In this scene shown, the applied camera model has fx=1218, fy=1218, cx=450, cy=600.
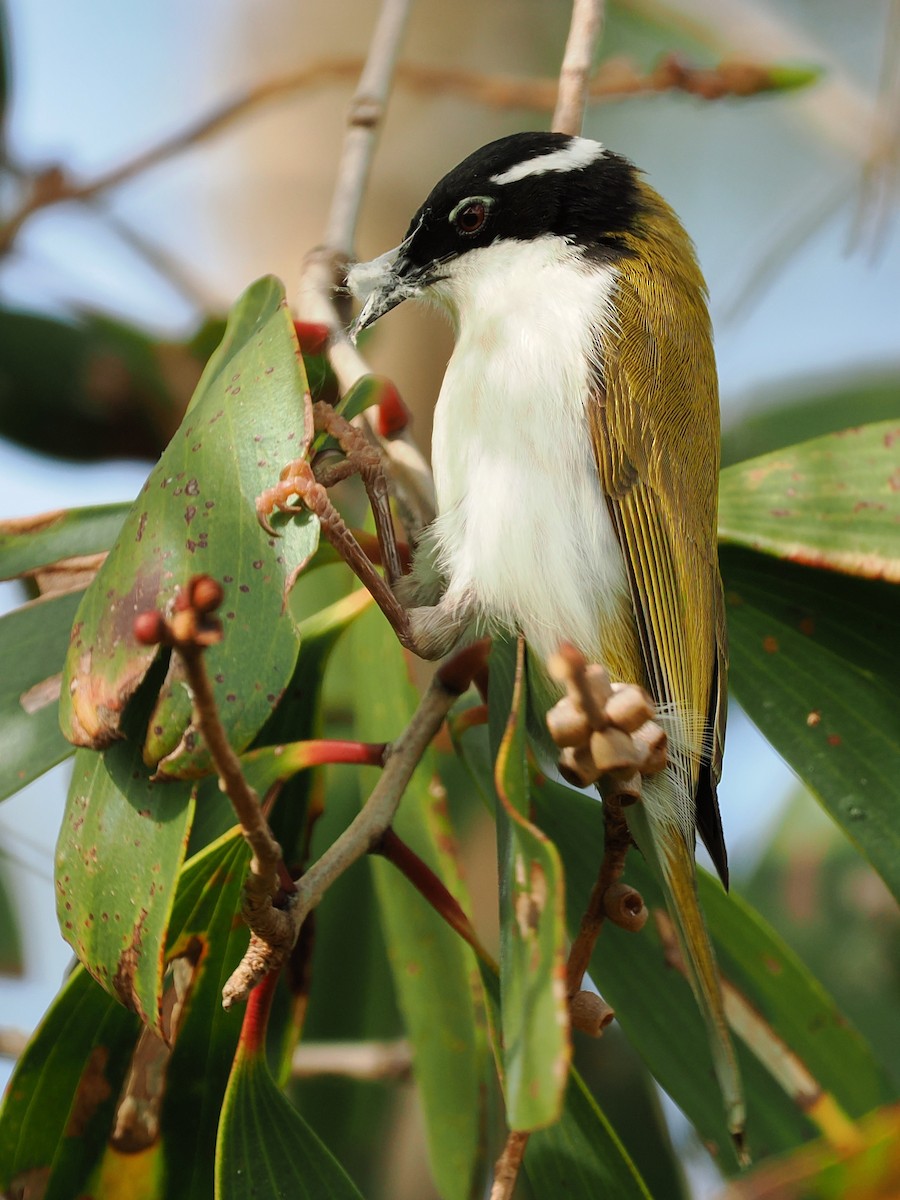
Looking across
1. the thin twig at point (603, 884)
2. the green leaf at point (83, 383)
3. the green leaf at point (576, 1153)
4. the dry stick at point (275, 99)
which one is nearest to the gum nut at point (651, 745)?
the thin twig at point (603, 884)

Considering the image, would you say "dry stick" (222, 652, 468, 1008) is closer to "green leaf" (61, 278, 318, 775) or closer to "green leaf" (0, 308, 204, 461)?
"green leaf" (61, 278, 318, 775)

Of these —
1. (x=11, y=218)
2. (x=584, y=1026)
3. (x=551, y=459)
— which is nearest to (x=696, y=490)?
(x=551, y=459)

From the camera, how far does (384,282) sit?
1839mm

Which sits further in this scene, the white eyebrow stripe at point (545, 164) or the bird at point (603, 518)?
the white eyebrow stripe at point (545, 164)

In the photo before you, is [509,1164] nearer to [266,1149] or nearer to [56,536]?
[266,1149]

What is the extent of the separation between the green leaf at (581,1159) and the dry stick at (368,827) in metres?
0.35

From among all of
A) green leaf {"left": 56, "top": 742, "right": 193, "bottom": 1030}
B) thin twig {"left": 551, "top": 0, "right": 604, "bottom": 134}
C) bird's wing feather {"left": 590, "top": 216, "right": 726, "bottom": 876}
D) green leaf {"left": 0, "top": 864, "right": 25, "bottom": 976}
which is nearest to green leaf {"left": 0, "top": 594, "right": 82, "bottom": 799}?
green leaf {"left": 56, "top": 742, "right": 193, "bottom": 1030}

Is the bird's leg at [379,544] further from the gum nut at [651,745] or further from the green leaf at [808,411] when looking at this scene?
the green leaf at [808,411]

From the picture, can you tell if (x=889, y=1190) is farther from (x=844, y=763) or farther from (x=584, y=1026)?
(x=844, y=763)

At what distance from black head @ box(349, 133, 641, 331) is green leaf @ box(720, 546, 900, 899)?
56cm

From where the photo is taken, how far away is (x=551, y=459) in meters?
1.55

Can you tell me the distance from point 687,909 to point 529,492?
0.55 m

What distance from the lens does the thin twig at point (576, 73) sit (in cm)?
186

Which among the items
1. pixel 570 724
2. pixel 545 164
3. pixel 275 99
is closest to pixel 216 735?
pixel 570 724
